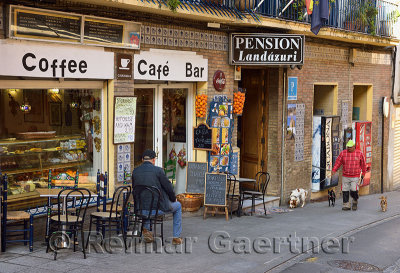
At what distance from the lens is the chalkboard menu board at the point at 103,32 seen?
10.0 m

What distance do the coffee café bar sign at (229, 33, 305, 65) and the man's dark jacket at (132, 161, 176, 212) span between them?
4911mm

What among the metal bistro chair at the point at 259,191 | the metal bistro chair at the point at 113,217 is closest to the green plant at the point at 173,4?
the metal bistro chair at the point at 113,217

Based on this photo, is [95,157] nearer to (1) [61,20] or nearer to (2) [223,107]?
(1) [61,20]

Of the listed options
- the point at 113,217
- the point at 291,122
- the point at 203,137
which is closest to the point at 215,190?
the point at 203,137

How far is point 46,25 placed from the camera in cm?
934

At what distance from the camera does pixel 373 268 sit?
9164 millimetres

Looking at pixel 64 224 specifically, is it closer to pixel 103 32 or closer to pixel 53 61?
pixel 53 61

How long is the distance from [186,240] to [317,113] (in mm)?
9045

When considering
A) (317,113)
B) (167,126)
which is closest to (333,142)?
(317,113)

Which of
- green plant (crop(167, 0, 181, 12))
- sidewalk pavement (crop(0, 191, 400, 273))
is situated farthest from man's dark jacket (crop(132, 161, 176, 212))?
green plant (crop(167, 0, 181, 12))

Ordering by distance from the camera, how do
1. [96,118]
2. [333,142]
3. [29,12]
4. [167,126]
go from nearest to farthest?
[29,12] < [96,118] < [167,126] < [333,142]

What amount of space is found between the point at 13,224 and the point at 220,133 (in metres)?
5.62

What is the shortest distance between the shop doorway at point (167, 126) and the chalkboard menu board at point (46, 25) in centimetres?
225

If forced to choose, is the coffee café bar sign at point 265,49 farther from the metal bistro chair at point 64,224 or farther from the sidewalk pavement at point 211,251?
the metal bistro chair at point 64,224
